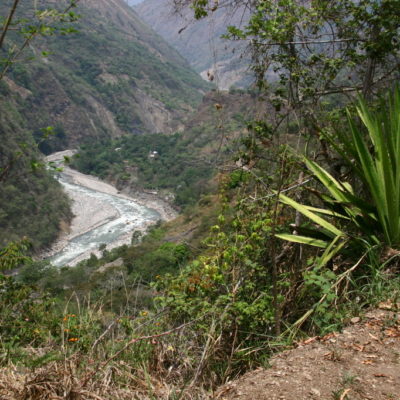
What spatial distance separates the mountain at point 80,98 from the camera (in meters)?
38.4

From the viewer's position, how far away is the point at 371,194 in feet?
8.97

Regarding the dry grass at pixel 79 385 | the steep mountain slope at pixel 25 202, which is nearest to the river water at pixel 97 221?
the steep mountain slope at pixel 25 202

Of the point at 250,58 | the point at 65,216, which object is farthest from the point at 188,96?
the point at 250,58

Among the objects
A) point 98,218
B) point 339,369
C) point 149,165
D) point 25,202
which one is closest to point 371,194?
point 339,369

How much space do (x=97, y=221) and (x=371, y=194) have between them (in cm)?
3984

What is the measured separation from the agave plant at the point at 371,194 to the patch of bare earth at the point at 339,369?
0.63m

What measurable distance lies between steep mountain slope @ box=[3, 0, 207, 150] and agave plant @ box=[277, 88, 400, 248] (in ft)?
208

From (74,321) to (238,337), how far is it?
112cm

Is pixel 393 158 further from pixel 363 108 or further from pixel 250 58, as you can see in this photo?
pixel 250 58

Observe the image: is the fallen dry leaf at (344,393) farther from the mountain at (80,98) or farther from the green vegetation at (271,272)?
the mountain at (80,98)

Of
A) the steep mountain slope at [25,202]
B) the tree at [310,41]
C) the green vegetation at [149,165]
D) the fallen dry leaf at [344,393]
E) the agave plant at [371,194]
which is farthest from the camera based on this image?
the green vegetation at [149,165]

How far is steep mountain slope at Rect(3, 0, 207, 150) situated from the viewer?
233 feet

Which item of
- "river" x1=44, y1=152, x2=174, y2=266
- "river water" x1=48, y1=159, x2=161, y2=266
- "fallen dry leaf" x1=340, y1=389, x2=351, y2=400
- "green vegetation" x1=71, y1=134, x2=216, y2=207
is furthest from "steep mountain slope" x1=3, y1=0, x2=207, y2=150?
"fallen dry leaf" x1=340, y1=389, x2=351, y2=400

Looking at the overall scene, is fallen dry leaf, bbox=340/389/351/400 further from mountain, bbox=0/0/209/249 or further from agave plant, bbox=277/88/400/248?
mountain, bbox=0/0/209/249
